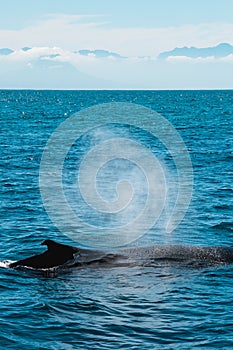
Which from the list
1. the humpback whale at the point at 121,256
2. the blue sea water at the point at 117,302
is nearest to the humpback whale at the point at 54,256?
the humpback whale at the point at 121,256

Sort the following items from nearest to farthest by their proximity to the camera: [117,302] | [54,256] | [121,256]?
[117,302] → [54,256] → [121,256]

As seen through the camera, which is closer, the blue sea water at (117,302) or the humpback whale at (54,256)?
the blue sea water at (117,302)

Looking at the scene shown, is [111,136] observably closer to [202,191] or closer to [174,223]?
[202,191]

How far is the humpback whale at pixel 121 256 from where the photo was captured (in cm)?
1859

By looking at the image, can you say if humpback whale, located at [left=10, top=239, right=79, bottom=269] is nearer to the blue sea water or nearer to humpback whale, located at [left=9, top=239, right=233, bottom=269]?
humpback whale, located at [left=9, top=239, right=233, bottom=269]

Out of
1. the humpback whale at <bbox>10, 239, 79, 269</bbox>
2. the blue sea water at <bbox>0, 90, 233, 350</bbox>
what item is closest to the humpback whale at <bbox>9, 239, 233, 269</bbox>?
the humpback whale at <bbox>10, 239, 79, 269</bbox>

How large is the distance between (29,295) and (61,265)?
1.96 meters

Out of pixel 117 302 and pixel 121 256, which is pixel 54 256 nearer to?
pixel 121 256

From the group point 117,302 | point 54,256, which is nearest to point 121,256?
point 54,256

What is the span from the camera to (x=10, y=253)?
2142 cm

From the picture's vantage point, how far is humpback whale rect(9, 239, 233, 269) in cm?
1859

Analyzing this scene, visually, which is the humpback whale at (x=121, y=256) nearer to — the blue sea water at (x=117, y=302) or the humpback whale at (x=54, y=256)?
the humpback whale at (x=54, y=256)

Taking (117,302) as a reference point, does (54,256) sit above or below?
above

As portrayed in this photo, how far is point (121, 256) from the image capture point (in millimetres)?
19188
